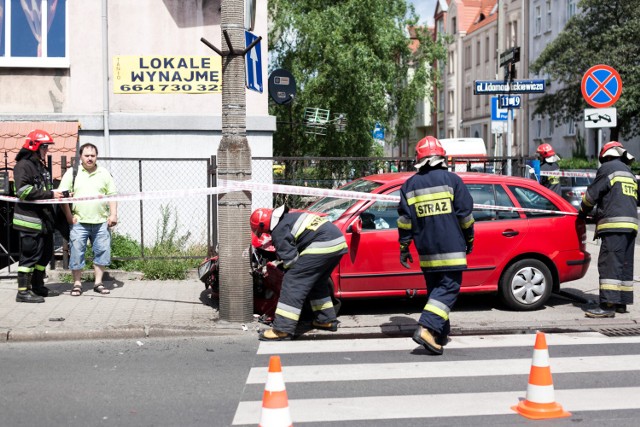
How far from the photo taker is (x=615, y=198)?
8578 mm

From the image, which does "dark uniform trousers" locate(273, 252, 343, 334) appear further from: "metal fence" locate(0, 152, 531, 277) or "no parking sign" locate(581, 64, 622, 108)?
"no parking sign" locate(581, 64, 622, 108)

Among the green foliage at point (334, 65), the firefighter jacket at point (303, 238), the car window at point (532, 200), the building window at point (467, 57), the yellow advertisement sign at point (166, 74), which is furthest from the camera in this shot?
the building window at point (467, 57)

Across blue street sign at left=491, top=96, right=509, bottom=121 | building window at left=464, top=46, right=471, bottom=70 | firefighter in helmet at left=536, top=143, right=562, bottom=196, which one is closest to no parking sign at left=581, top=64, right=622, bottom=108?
firefighter in helmet at left=536, top=143, right=562, bottom=196

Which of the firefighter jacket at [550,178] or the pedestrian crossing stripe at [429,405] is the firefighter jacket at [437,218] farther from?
the firefighter jacket at [550,178]

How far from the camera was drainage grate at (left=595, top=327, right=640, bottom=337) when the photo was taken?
26.3ft

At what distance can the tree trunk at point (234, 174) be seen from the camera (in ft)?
27.0

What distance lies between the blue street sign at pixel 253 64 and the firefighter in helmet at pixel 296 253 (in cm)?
158

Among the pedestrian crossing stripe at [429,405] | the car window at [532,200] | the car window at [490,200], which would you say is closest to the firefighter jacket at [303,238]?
the car window at [490,200]

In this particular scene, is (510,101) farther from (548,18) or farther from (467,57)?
(467,57)

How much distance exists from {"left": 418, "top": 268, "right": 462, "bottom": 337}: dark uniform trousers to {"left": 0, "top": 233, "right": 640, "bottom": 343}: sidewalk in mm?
976

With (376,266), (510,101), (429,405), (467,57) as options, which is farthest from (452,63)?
(429,405)

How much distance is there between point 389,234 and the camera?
8570 millimetres

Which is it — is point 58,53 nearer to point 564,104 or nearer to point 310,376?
point 310,376

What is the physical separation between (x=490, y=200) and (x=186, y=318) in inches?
137
